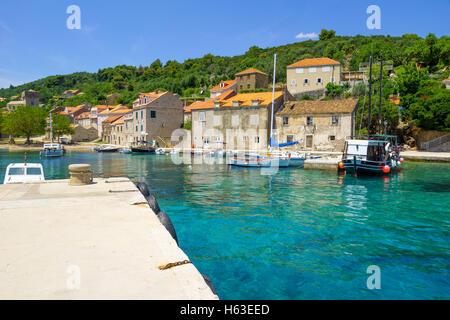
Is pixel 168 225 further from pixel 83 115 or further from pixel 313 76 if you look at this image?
pixel 83 115

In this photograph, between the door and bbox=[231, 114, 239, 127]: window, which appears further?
bbox=[231, 114, 239, 127]: window

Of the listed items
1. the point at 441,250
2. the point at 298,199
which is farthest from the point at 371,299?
the point at 298,199

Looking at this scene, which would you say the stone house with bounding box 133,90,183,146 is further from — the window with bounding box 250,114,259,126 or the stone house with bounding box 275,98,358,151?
the stone house with bounding box 275,98,358,151

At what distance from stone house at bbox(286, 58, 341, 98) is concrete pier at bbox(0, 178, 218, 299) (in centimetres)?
6242

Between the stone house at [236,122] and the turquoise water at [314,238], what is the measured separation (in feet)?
95.3

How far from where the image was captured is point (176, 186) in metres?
19.4

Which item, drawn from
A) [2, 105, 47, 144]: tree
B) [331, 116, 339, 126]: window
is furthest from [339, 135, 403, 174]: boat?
[2, 105, 47, 144]: tree

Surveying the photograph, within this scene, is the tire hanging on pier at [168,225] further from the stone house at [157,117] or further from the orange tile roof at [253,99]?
the stone house at [157,117]

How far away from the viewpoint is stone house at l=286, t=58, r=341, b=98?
61.9 meters

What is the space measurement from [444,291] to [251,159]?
24523mm

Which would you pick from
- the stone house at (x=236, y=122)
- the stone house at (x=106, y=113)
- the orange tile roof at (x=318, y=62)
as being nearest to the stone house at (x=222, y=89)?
the orange tile roof at (x=318, y=62)

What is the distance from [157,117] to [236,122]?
20066 mm

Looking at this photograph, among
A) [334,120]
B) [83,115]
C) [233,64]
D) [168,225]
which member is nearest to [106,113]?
[83,115]
